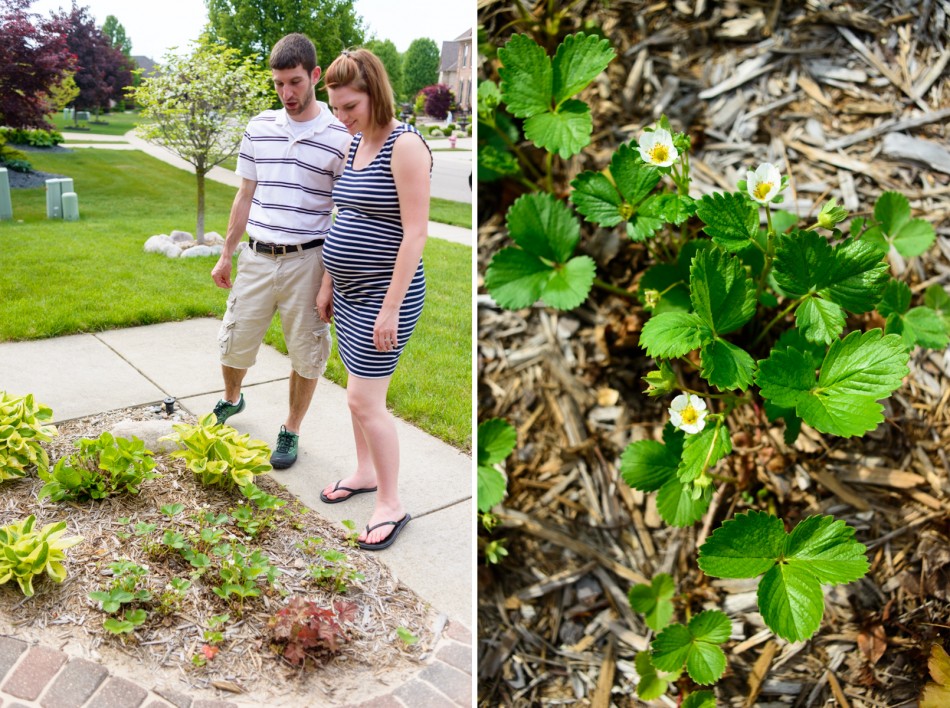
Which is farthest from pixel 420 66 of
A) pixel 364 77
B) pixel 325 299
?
pixel 325 299

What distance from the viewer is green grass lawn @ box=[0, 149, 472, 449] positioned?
1.48m

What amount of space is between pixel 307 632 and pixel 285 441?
22.1 inches

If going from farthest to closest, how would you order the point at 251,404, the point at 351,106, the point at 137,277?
the point at 251,404
the point at 137,277
the point at 351,106

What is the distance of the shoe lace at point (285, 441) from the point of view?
160cm

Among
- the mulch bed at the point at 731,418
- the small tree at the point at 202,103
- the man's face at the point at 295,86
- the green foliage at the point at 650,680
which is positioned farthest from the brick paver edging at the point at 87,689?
the man's face at the point at 295,86

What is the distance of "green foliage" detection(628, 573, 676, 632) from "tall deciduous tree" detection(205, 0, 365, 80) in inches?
40.9

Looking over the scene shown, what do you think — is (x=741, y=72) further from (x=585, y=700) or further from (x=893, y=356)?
(x=585, y=700)

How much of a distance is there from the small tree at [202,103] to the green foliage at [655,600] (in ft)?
3.60

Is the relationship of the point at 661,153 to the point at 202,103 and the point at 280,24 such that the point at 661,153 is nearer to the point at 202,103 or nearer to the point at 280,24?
the point at 280,24

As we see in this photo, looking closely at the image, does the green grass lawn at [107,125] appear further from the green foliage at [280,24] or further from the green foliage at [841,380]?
the green foliage at [841,380]

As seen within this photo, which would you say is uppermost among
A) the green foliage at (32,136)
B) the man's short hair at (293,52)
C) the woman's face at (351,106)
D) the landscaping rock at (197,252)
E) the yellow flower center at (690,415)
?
the man's short hair at (293,52)

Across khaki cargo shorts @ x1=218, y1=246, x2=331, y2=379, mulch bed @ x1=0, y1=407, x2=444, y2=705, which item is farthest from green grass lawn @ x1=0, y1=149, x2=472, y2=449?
mulch bed @ x1=0, y1=407, x2=444, y2=705

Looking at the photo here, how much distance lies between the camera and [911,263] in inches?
51.5

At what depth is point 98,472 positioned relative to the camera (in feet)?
4.56
